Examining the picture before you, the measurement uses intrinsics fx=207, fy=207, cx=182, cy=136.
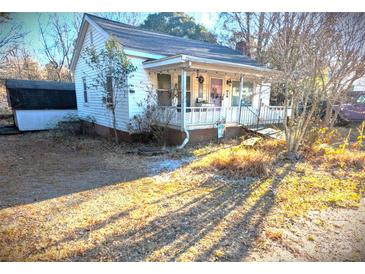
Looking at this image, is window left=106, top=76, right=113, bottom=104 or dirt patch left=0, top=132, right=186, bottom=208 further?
window left=106, top=76, right=113, bottom=104

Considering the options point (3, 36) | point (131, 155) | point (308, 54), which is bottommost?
point (131, 155)

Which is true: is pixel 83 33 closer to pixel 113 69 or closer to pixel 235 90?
pixel 113 69

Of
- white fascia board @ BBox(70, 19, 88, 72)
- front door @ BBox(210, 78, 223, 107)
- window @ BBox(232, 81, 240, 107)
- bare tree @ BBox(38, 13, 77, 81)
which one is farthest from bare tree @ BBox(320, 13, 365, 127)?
white fascia board @ BBox(70, 19, 88, 72)

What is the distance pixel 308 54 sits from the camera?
17.0ft

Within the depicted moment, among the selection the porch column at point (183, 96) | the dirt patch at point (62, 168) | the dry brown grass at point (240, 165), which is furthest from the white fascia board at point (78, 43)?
the dry brown grass at point (240, 165)

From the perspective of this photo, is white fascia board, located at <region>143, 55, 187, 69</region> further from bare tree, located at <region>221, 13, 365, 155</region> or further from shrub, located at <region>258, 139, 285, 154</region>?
shrub, located at <region>258, 139, 285, 154</region>

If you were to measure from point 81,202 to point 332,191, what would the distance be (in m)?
4.63

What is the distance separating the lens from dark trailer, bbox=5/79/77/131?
436 inches

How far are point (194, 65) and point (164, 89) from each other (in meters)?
2.04

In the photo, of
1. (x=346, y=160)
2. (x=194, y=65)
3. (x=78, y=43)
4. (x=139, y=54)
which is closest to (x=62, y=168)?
(x=139, y=54)

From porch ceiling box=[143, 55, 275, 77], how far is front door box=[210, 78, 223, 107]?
1.67 metres

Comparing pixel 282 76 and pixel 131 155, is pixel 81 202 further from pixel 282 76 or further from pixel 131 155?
pixel 282 76
